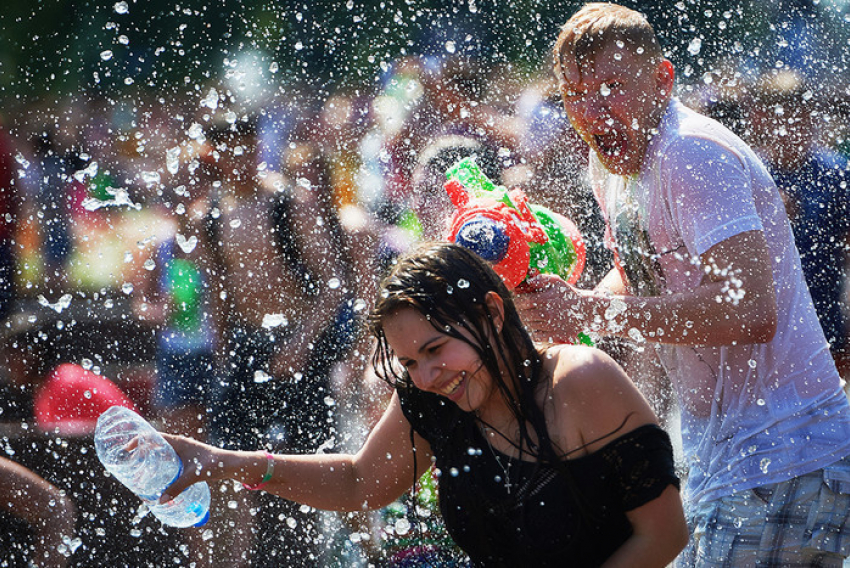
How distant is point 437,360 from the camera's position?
210 cm

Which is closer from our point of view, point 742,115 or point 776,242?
point 776,242

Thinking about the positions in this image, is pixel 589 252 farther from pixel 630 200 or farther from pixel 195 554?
pixel 195 554

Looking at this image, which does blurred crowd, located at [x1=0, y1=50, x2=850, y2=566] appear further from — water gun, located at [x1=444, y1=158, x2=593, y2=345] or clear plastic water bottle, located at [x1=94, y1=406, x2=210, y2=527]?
clear plastic water bottle, located at [x1=94, y1=406, x2=210, y2=527]

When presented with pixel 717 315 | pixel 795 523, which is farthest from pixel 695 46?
pixel 795 523

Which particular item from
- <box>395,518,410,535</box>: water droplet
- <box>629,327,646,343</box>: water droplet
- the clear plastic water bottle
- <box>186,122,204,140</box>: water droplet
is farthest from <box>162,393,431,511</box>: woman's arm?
<box>186,122,204,140</box>: water droplet

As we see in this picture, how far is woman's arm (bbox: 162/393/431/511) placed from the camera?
7.76 feet

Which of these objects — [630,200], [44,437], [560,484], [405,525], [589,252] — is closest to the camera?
[560,484]

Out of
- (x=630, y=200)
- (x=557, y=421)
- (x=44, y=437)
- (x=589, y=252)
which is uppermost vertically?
(x=630, y=200)

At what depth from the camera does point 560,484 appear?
2.06m

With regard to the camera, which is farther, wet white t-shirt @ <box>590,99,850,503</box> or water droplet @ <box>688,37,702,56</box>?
water droplet @ <box>688,37,702,56</box>

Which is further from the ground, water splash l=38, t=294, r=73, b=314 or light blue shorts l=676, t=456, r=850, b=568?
light blue shorts l=676, t=456, r=850, b=568

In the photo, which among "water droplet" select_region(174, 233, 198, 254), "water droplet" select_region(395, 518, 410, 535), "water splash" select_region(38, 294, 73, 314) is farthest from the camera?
"water splash" select_region(38, 294, 73, 314)

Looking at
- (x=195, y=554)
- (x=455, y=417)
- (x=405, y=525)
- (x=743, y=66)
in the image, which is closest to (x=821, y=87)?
(x=743, y=66)

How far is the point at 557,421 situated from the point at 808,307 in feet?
2.54
